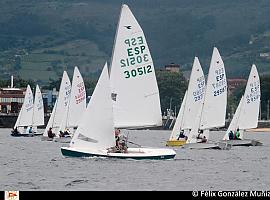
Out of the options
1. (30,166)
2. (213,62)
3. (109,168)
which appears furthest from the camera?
(213,62)

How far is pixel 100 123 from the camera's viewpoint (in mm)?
65500

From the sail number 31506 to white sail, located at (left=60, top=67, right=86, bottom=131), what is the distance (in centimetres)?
5216

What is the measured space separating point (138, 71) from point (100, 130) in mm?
3849

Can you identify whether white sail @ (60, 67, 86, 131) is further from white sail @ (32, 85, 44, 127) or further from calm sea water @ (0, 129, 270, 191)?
calm sea water @ (0, 129, 270, 191)

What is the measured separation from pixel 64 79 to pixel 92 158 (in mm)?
61771

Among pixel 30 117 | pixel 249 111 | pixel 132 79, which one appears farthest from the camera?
pixel 30 117

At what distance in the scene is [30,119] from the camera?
147375mm

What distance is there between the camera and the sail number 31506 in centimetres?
6550

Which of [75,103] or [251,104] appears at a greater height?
[75,103]

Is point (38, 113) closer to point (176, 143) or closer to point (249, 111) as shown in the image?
point (249, 111)

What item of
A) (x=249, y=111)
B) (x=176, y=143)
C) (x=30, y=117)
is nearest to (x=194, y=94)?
(x=249, y=111)

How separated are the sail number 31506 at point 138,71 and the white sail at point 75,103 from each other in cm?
5216

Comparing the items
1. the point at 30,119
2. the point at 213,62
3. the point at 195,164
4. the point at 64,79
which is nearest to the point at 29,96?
the point at 30,119

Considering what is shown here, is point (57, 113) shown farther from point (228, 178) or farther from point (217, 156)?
point (228, 178)
